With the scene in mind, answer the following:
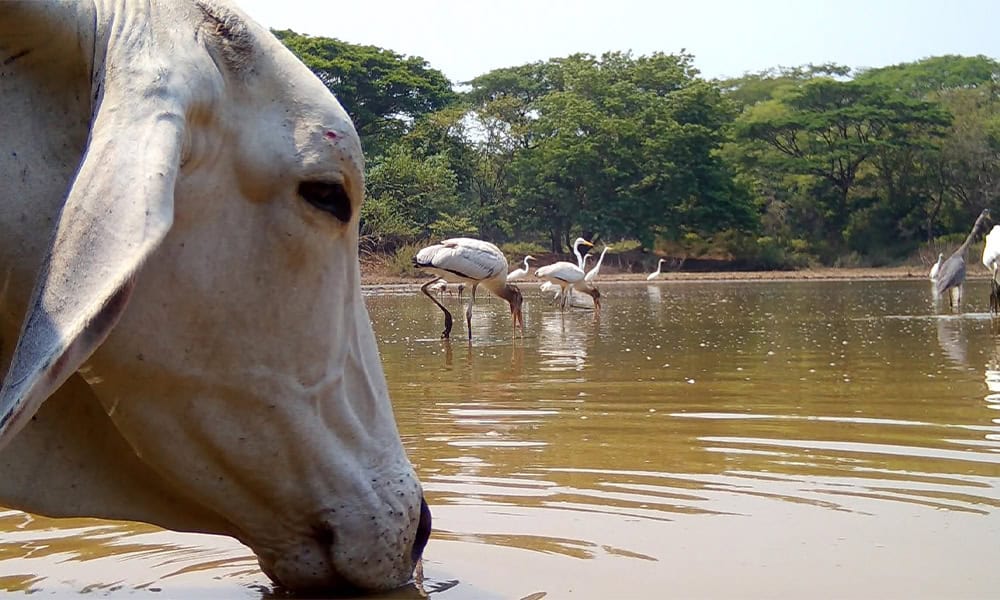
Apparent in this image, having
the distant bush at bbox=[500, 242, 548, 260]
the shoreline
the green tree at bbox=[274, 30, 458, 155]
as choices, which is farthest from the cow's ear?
the distant bush at bbox=[500, 242, 548, 260]

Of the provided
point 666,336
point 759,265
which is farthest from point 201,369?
point 759,265

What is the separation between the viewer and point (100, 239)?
1.45 meters

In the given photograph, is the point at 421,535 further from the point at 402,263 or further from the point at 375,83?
the point at 375,83

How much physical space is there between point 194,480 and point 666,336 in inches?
395

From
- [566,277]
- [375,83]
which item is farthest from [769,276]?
[566,277]

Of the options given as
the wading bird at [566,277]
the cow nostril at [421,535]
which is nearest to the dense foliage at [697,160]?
the wading bird at [566,277]

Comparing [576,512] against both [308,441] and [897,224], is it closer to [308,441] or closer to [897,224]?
[308,441]

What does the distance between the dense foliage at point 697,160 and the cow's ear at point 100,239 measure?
36.0m

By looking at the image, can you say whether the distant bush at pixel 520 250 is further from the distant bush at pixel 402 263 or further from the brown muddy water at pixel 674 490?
the brown muddy water at pixel 674 490

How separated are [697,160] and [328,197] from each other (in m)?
40.4

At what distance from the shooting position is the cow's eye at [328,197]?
2.04 meters

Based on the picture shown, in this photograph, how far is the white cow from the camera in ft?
6.03

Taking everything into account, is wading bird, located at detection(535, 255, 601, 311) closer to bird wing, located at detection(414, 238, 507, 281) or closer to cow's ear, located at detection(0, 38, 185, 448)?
bird wing, located at detection(414, 238, 507, 281)

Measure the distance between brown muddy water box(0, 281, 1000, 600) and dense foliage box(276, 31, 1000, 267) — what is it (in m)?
30.3
